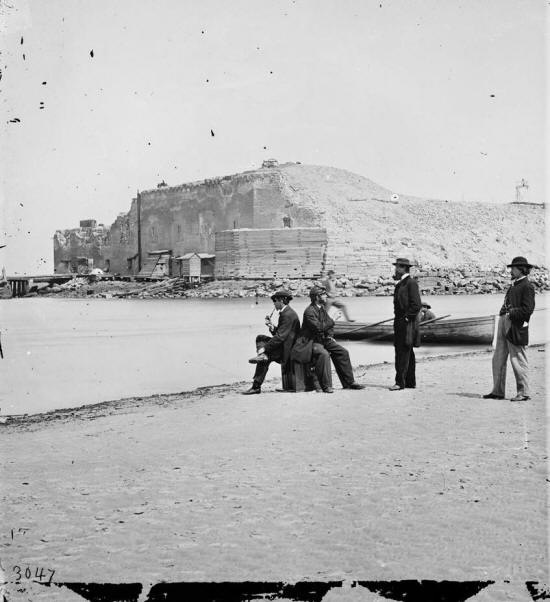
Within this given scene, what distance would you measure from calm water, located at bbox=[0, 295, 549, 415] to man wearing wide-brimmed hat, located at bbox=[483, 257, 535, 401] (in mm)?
7295

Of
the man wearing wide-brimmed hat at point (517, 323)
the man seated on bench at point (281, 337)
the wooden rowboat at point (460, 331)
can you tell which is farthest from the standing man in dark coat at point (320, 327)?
the wooden rowboat at point (460, 331)

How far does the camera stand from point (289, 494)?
561cm

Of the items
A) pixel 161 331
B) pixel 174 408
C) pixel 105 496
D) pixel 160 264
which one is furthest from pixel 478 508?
pixel 160 264

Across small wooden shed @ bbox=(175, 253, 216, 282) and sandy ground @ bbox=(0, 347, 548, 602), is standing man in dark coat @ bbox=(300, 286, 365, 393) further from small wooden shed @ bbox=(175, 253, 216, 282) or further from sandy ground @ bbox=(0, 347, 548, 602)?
small wooden shed @ bbox=(175, 253, 216, 282)

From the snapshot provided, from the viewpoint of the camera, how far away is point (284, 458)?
267 inches

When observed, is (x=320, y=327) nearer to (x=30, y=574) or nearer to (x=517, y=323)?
(x=517, y=323)

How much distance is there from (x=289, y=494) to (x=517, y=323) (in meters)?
4.14

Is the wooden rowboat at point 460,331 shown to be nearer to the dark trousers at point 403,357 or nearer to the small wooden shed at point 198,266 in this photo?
the dark trousers at point 403,357

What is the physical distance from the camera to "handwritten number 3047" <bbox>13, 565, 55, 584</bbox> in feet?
13.6

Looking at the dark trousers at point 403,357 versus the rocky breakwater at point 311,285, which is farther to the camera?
the rocky breakwater at point 311,285

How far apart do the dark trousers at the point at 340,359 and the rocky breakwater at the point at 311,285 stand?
47910 mm

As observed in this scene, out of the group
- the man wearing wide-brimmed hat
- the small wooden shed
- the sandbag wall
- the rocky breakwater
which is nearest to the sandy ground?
the man wearing wide-brimmed hat

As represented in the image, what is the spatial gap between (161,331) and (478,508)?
29.2 m

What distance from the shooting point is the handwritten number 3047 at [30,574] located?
4152 mm
